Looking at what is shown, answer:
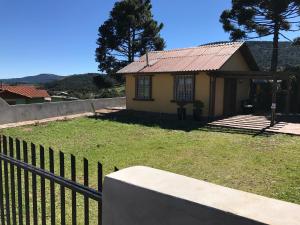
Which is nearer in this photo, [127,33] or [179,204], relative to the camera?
[179,204]

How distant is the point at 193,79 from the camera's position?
58.6 ft

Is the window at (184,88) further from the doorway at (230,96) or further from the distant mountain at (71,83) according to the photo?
the distant mountain at (71,83)

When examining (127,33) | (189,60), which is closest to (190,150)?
(189,60)

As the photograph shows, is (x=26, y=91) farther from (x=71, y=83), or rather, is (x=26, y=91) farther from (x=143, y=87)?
(x=143, y=87)

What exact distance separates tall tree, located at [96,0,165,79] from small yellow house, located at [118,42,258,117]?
1447 cm

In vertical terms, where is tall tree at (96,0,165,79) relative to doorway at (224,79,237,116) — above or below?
above

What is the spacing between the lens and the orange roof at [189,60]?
1750 cm

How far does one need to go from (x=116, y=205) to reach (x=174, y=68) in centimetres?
1682

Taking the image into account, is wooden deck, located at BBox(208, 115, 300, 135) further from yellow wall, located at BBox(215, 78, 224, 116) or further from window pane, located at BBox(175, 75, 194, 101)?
window pane, located at BBox(175, 75, 194, 101)

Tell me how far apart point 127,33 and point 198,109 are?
Result: 70.0ft

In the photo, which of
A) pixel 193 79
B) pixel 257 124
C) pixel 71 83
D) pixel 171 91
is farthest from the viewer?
pixel 71 83

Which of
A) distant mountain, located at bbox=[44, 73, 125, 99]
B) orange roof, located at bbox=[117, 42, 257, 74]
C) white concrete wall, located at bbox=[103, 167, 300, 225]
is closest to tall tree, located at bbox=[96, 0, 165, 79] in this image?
distant mountain, located at bbox=[44, 73, 125, 99]

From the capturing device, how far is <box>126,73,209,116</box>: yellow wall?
1752 centimetres

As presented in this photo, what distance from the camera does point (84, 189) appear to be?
8.26 ft
